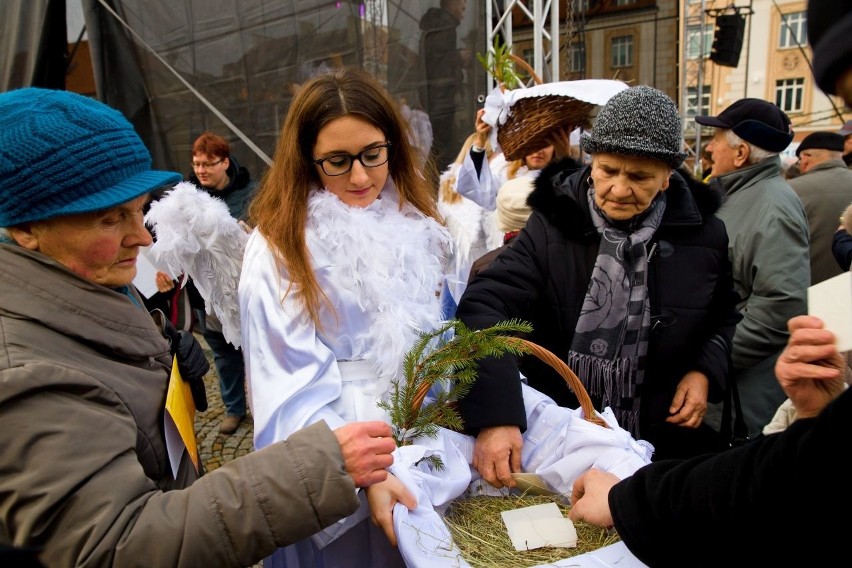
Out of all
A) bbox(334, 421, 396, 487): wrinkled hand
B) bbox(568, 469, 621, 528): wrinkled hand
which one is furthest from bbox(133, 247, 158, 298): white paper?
bbox(568, 469, 621, 528): wrinkled hand

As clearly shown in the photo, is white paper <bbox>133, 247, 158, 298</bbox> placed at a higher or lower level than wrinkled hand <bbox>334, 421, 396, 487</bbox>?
higher

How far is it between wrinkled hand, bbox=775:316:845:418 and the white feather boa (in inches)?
32.6

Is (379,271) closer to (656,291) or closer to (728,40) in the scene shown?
(656,291)

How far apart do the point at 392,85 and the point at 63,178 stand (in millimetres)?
4389

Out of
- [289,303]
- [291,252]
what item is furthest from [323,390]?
[291,252]

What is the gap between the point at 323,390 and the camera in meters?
1.38

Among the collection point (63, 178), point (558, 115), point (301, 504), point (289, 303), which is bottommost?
point (301, 504)

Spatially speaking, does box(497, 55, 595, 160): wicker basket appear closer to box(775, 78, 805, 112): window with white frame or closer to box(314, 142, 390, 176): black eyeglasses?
box(314, 142, 390, 176): black eyeglasses

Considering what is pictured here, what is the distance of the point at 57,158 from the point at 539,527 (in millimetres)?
1210

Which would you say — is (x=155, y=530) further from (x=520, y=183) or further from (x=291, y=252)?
(x=520, y=183)

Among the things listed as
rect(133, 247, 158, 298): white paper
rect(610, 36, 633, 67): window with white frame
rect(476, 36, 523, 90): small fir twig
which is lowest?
rect(133, 247, 158, 298): white paper

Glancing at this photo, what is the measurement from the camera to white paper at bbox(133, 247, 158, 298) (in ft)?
9.74

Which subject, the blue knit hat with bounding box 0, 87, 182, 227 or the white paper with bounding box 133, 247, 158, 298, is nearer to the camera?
the blue knit hat with bounding box 0, 87, 182, 227

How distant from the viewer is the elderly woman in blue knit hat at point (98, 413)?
888mm
